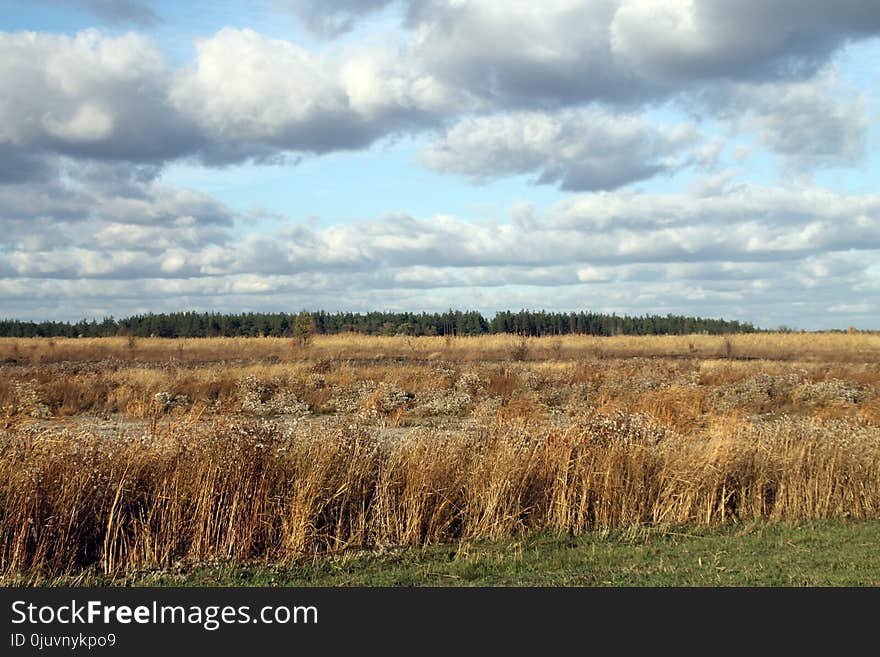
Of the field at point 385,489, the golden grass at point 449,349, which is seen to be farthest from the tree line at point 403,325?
the field at point 385,489

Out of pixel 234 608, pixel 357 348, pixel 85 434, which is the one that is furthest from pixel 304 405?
pixel 357 348

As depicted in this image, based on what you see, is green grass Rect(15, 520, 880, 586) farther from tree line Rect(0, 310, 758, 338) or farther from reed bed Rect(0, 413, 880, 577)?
tree line Rect(0, 310, 758, 338)

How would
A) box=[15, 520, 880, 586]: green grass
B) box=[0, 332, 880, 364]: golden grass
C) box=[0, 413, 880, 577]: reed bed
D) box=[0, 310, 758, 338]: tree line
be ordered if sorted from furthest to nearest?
box=[0, 310, 758, 338]: tree line → box=[0, 332, 880, 364]: golden grass → box=[0, 413, 880, 577]: reed bed → box=[15, 520, 880, 586]: green grass

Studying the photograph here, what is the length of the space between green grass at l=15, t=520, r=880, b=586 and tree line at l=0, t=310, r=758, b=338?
96.9 meters

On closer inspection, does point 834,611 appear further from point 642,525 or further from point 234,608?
point 234,608

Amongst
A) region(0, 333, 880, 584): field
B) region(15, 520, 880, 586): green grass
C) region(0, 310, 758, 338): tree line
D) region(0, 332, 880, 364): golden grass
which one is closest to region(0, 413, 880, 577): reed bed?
region(0, 333, 880, 584): field

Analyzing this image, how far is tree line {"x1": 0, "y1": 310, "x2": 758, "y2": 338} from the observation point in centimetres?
11250

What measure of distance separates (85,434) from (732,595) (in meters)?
7.74

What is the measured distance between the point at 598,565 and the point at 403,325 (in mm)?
101640

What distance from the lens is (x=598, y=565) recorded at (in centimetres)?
888

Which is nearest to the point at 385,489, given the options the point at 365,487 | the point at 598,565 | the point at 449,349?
the point at 365,487

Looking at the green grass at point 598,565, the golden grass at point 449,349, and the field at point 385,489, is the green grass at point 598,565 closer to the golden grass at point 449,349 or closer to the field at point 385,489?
the field at point 385,489

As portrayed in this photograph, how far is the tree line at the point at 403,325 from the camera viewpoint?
112m

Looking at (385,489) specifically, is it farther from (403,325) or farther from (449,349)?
(403,325)
